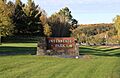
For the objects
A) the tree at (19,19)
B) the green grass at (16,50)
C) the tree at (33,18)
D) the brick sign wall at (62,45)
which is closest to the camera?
the brick sign wall at (62,45)

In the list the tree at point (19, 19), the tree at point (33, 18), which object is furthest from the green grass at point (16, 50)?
the tree at point (33, 18)

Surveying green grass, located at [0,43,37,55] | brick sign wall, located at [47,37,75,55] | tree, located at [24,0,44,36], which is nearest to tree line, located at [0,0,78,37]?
tree, located at [24,0,44,36]

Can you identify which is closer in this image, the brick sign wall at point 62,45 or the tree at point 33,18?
the brick sign wall at point 62,45

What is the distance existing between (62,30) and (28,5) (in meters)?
13.1

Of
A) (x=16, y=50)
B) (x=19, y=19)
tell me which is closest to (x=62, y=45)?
(x=16, y=50)

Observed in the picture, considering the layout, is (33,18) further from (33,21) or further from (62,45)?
(62,45)

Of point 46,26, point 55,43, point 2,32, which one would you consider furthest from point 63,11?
point 55,43

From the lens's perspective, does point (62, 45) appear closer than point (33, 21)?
Yes

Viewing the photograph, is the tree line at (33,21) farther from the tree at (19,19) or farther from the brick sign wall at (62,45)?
the brick sign wall at (62,45)

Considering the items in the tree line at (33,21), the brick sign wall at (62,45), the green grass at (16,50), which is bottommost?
the green grass at (16,50)

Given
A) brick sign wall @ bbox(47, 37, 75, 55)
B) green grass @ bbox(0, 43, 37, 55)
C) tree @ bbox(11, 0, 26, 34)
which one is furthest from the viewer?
tree @ bbox(11, 0, 26, 34)

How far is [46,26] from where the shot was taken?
99.6 meters

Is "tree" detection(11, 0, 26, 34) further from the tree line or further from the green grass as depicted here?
the green grass

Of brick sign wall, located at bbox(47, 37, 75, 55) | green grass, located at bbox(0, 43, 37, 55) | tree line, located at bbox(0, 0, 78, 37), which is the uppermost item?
tree line, located at bbox(0, 0, 78, 37)
